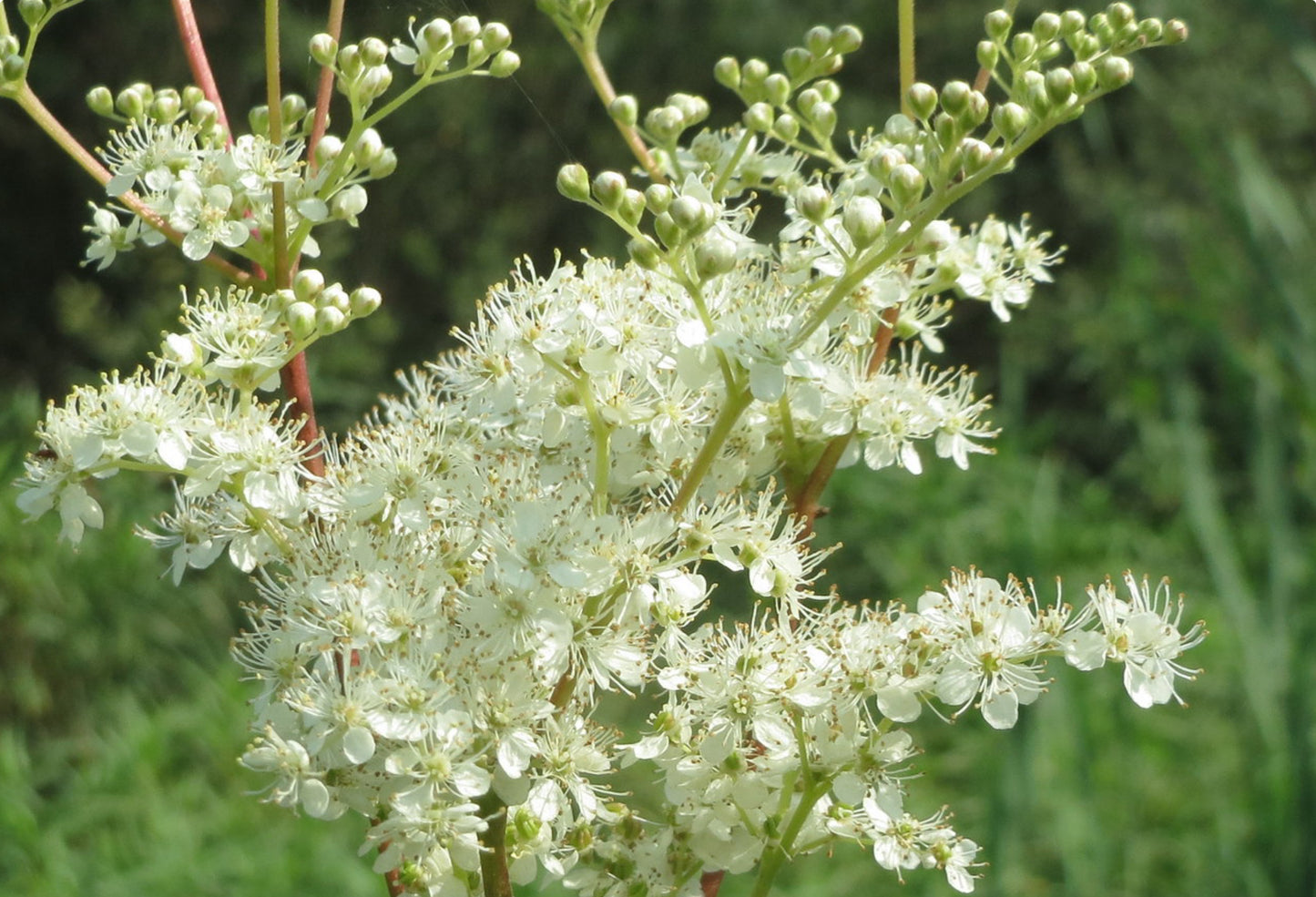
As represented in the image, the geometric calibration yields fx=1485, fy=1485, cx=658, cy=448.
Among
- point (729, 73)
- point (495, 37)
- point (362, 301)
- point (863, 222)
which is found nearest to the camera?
point (863, 222)

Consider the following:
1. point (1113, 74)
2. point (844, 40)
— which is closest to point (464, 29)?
point (844, 40)

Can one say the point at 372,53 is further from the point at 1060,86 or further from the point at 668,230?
the point at 1060,86

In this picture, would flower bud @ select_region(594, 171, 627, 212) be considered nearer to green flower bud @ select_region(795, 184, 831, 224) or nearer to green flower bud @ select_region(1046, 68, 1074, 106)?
green flower bud @ select_region(795, 184, 831, 224)

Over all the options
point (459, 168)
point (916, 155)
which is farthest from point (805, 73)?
point (459, 168)

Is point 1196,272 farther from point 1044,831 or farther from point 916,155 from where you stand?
point 916,155

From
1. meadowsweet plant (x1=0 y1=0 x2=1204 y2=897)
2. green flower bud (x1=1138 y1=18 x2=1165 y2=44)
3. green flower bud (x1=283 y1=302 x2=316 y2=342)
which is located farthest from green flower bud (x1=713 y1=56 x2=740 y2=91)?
green flower bud (x1=283 y1=302 x2=316 y2=342)

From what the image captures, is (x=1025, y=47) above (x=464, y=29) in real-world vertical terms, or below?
below

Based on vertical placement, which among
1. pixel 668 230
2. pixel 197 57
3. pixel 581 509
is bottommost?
pixel 581 509
